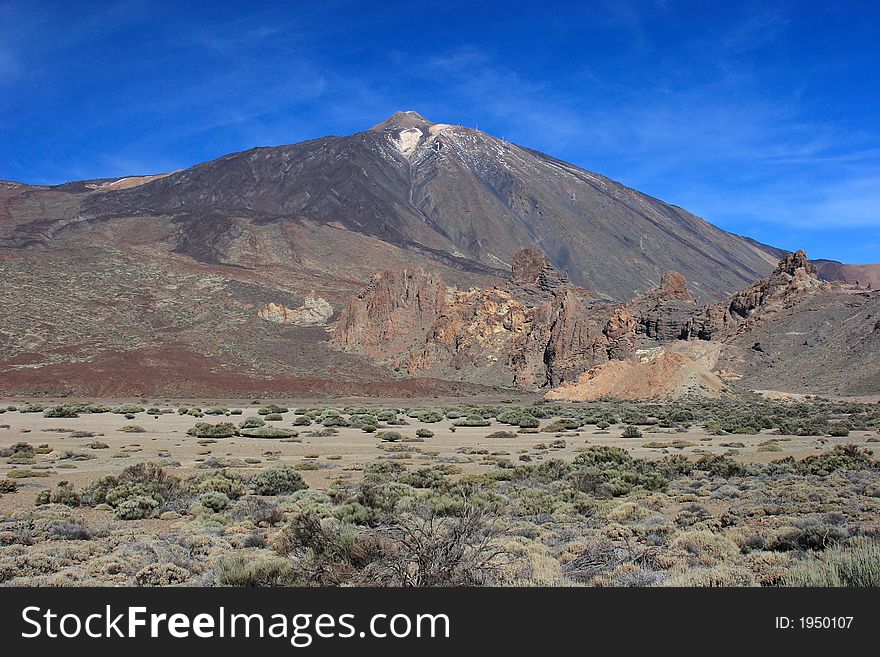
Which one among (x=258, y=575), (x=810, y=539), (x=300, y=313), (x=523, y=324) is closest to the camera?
(x=258, y=575)

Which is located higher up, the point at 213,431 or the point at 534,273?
the point at 534,273

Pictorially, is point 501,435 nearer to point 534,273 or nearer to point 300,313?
point 534,273

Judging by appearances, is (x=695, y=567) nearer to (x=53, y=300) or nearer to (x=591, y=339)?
(x=591, y=339)

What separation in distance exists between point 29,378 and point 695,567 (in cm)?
6532

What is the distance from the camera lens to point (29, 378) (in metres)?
59.8

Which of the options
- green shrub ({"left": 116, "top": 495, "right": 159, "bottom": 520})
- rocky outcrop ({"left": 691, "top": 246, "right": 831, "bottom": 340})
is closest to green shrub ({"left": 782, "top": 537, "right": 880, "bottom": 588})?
green shrub ({"left": 116, "top": 495, "right": 159, "bottom": 520})

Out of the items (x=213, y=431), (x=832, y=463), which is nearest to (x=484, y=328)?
(x=213, y=431)

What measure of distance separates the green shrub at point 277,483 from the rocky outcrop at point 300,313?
80255 mm

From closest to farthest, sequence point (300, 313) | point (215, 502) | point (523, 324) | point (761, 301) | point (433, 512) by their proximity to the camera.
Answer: point (433, 512)
point (215, 502)
point (761, 301)
point (523, 324)
point (300, 313)

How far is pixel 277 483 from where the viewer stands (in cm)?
1465

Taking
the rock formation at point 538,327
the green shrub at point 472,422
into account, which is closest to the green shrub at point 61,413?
the green shrub at point 472,422

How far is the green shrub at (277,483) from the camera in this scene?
14.4m

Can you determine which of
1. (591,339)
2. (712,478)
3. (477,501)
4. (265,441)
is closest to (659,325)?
(591,339)

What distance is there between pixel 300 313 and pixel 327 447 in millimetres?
74252
